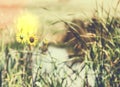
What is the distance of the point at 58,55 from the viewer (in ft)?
12.8

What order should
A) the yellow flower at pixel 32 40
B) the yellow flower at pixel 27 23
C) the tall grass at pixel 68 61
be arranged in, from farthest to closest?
the yellow flower at pixel 27 23, the yellow flower at pixel 32 40, the tall grass at pixel 68 61

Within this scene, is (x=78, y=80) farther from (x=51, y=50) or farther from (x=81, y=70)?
(x=51, y=50)

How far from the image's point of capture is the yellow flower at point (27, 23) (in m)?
3.87

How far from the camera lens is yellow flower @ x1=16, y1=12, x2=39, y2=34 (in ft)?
12.7

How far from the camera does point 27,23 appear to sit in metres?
3.94

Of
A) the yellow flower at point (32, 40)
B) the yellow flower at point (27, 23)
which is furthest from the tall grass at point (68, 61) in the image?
the yellow flower at point (27, 23)

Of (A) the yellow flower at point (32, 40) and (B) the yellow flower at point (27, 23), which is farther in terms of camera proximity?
(B) the yellow flower at point (27, 23)

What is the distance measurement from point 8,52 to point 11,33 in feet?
0.62

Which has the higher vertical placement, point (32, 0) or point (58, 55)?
point (32, 0)

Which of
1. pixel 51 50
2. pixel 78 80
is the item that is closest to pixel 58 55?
pixel 51 50

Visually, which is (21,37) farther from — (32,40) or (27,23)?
(27,23)

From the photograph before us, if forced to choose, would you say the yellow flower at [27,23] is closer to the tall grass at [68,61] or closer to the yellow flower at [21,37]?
the yellow flower at [21,37]

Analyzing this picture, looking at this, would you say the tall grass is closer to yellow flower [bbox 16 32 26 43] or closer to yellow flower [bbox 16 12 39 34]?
yellow flower [bbox 16 32 26 43]

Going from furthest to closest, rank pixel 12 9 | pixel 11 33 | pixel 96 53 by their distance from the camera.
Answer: pixel 12 9
pixel 11 33
pixel 96 53
